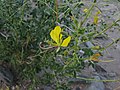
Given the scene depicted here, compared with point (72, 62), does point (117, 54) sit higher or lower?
lower

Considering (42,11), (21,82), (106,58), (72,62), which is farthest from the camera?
(106,58)

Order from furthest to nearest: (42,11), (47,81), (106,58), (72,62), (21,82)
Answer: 1. (106,58)
2. (21,82)
3. (47,81)
4. (42,11)
5. (72,62)

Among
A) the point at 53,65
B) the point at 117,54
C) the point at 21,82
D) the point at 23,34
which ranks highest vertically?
the point at 23,34

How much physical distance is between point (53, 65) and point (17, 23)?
31 cm

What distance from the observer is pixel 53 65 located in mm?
1822

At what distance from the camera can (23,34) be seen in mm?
1827

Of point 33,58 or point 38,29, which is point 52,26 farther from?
point 33,58

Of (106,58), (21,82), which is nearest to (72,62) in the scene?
(21,82)

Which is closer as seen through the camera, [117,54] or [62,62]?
[62,62]

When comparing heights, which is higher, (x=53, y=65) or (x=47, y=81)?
(x=53, y=65)

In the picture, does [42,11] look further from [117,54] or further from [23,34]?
[117,54]

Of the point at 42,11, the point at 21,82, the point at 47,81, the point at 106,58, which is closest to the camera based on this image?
the point at 42,11

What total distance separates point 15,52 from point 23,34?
15cm

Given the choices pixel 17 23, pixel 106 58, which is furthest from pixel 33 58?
pixel 106 58
